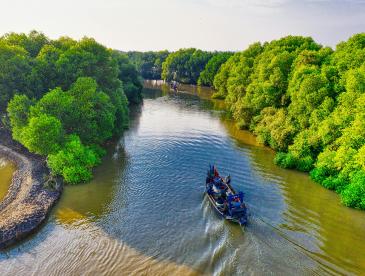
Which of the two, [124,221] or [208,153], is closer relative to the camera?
[124,221]

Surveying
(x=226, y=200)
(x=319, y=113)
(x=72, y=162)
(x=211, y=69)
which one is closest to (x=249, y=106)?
(x=319, y=113)

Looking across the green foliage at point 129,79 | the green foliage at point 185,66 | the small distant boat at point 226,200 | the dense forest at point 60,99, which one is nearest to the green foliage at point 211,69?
the green foliage at point 185,66

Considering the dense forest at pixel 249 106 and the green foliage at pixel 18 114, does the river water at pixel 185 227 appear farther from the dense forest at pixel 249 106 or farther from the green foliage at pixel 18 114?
the green foliage at pixel 18 114

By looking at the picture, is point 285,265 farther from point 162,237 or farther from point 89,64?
point 89,64

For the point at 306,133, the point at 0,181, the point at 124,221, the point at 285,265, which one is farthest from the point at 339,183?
the point at 0,181

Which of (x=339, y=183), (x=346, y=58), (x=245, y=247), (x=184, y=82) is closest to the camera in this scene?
(x=245, y=247)

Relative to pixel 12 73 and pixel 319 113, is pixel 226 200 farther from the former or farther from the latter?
pixel 12 73

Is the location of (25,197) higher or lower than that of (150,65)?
lower
